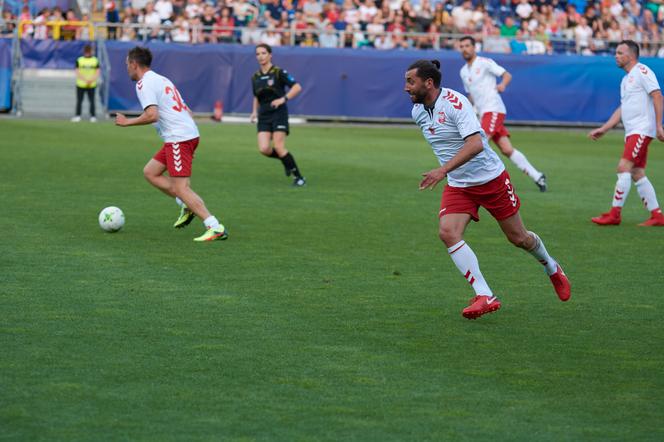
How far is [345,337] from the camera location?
7.66 metres

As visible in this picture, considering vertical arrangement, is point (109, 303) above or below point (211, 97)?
above

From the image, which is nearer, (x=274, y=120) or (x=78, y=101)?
(x=274, y=120)

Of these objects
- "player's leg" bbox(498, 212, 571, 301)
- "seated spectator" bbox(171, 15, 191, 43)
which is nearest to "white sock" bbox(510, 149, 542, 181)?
"player's leg" bbox(498, 212, 571, 301)

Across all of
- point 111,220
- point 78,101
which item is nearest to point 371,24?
point 78,101

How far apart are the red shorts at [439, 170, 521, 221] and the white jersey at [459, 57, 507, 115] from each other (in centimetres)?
969

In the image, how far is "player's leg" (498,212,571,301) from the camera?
867 centimetres

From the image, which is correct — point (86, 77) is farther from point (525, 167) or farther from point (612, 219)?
point (612, 219)

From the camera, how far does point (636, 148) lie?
13.9m

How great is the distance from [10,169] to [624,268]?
10.9 meters

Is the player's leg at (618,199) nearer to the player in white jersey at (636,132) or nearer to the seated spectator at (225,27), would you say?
the player in white jersey at (636,132)

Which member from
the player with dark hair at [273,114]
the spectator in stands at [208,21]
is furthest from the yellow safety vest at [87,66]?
the player with dark hair at [273,114]

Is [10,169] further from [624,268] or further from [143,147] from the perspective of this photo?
[624,268]

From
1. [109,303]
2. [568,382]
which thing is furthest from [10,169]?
[568,382]

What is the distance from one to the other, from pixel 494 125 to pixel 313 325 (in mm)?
10516
